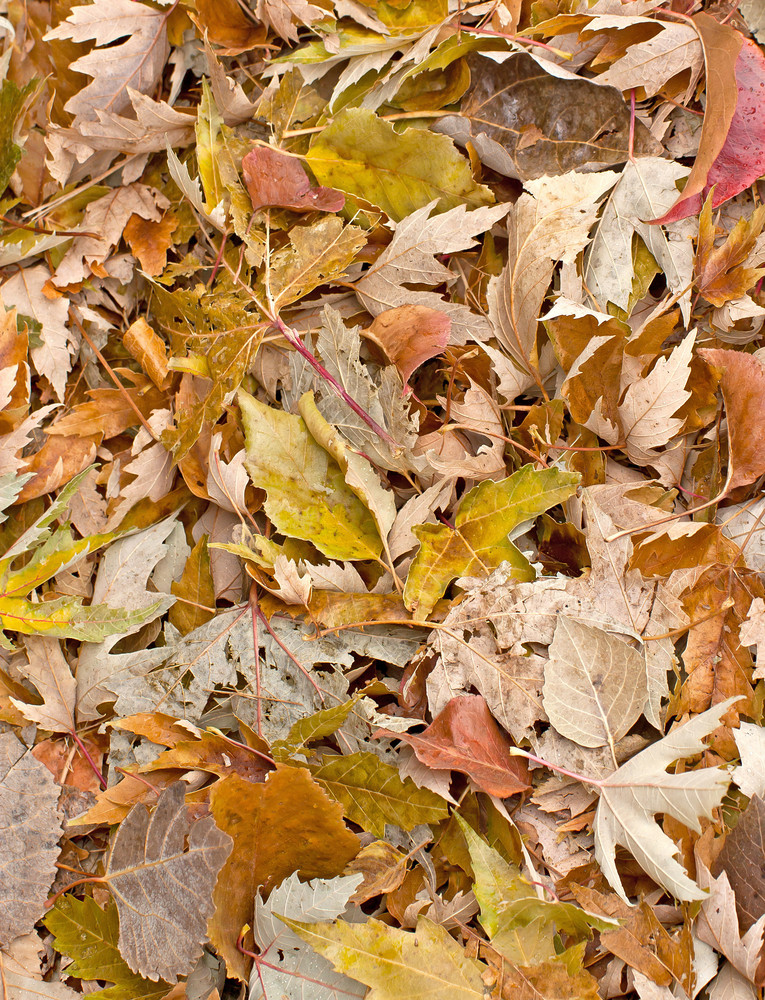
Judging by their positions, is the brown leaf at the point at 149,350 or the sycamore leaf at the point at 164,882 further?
the brown leaf at the point at 149,350

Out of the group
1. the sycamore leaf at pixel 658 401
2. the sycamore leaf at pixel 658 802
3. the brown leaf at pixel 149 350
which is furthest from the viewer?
the brown leaf at pixel 149 350

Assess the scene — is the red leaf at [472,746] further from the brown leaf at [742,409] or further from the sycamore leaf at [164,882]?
the brown leaf at [742,409]

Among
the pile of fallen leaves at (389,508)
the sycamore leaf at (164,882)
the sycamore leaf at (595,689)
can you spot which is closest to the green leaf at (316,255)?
the pile of fallen leaves at (389,508)

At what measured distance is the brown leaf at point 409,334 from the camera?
3.67 feet

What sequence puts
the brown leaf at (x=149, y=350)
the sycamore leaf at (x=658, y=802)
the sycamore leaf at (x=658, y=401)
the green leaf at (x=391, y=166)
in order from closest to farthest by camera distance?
1. the sycamore leaf at (x=658, y=802)
2. the sycamore leaf at (x=658, y=401)
3. the green leaf at (x=391, y=166)
4. the brown leaf at (x=149, y=350)

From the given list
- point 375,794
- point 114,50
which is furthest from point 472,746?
point 114,50

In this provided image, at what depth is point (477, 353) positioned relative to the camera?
1170mm

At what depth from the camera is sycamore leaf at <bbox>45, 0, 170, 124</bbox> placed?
4.04 feet

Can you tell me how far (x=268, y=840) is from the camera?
1.05 m

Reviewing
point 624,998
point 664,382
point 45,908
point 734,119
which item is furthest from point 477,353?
point 45,908

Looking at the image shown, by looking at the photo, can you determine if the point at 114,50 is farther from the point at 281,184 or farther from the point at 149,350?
the point at 149,350

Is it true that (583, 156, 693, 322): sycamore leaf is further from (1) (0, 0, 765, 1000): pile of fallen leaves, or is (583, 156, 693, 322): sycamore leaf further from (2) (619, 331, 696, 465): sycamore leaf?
(2) (619, 331, 696, 465): sycamore leaf

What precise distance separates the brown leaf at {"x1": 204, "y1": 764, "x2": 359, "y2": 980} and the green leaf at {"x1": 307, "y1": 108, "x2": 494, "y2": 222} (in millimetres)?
950

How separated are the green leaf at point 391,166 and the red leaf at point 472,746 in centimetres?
83
